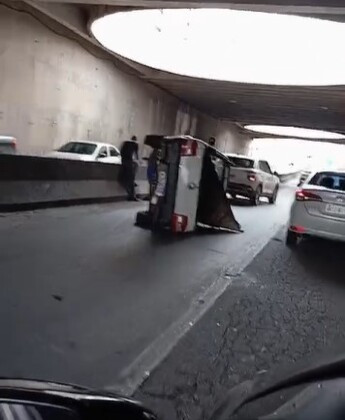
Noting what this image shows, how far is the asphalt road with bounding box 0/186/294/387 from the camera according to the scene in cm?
408

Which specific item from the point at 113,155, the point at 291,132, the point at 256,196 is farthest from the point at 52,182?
the point at 291,132

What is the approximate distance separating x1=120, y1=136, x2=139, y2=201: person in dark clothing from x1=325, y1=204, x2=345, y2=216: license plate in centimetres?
785

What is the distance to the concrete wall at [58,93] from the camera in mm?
16766

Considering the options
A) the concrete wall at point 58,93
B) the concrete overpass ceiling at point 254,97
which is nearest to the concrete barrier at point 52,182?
the concrete overpass ceiling at point 254,97

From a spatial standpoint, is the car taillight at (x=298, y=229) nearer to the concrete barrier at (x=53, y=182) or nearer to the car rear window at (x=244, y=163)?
the concrete barrier at (x=53, y=182)

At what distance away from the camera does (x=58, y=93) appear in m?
19.7

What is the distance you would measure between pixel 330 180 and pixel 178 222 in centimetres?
327

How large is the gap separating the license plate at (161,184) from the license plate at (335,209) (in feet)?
10.9

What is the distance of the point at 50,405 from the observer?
6.12 feet

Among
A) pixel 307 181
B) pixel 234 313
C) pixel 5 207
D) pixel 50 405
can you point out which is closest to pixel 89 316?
pixel 234 313

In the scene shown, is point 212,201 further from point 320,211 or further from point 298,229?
point 320,211

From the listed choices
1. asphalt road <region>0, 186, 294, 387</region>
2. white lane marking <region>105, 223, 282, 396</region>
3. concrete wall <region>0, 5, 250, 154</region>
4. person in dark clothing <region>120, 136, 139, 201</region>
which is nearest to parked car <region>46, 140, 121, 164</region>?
concrete wall <region>0, 5, 250, 154</region>

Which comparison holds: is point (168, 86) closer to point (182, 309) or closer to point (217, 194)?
point (217, 194)

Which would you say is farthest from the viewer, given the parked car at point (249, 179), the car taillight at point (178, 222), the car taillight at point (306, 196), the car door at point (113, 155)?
the parked car at point (249, 179)
